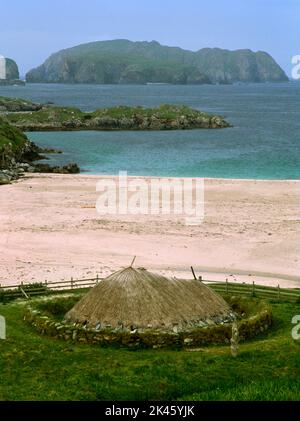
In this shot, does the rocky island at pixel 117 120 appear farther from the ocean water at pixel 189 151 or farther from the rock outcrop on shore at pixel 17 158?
the rock outcrop on shore at pixel 17 158

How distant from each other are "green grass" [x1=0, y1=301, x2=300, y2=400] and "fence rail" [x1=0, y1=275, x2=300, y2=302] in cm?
640

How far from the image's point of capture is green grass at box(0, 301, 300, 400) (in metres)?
17.6

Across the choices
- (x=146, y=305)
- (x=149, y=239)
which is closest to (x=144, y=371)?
(x=146, y=305)

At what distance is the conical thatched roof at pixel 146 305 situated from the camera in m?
23.6

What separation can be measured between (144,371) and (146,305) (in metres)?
4.23

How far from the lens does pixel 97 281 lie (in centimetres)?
3209

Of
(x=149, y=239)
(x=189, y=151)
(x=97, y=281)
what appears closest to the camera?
(x=97, y=281)

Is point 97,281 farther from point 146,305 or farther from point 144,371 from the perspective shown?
point 144,371

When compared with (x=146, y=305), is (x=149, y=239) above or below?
below

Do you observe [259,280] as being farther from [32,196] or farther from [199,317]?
[32,196]

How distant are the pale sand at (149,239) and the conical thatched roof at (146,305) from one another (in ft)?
35.8

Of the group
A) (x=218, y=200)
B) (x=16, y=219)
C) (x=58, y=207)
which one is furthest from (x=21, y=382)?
(x=218, y=200)

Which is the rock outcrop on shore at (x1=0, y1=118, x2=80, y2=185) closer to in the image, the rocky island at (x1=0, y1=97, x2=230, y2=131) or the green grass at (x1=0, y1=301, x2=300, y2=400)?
the rocky island at (x1=0, y1=97, x2=230, y2=131)

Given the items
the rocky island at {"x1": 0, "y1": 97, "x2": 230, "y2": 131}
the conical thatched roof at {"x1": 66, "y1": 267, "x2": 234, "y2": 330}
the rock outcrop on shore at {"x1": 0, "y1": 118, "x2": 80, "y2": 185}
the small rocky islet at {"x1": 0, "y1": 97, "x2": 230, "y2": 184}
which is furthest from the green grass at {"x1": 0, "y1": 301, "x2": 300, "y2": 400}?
the rocky island at {"x1": 0, "y1": 97, "x2": 230, "y2": 131}
